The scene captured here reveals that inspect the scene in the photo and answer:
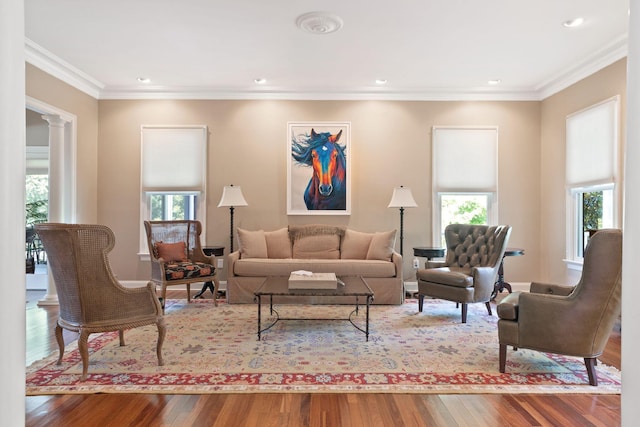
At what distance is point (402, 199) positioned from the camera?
5172 mm

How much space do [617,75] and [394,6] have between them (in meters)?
2.74

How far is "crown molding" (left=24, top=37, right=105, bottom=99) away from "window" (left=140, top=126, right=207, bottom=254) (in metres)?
0.85

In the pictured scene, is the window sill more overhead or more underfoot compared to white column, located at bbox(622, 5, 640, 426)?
more underfoot

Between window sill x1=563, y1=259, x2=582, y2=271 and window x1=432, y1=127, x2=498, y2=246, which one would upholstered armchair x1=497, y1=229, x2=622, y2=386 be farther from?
window x1=432, y1=127, x2=498, y2=246

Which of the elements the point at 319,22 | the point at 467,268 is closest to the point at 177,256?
the point at 319,22

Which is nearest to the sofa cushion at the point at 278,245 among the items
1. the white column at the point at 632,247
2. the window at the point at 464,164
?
the window at the point at 464,164

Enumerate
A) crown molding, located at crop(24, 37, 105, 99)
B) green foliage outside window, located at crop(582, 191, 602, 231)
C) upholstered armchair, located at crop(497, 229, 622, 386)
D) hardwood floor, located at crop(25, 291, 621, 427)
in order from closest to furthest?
1. hardwood floor, located at crop(25, 291, 621, 427)
2. upholstered armchair, located at crop(497, 229, 622, 386)
3. crown molding, located at crop(24, 37, 105, 99)
4. green foliage outside window, located at crop(582, 191, 602, 231)

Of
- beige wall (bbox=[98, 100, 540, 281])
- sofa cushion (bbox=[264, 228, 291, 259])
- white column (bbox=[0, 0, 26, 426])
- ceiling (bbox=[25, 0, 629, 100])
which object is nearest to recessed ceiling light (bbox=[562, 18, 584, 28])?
ceiling (bbox=[25, 0, 629, 100])

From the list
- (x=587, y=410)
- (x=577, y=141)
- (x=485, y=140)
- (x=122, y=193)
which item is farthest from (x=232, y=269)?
(x=577, y=141)

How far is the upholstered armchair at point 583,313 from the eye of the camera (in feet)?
7.62

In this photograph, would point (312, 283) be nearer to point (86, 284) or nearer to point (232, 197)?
point (86, 284)

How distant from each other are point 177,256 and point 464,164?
429cm

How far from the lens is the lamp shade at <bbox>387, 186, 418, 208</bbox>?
5152mm

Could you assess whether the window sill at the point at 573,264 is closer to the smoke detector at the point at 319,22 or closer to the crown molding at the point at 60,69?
the smoke detector at the point at 319,22
